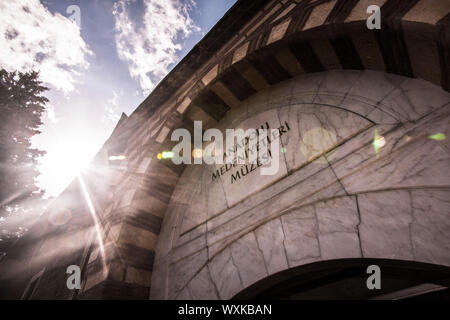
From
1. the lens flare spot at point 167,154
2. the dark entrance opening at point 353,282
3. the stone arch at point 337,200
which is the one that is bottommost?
the dark entrance opening at point 353,282

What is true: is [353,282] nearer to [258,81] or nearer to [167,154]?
[258,81]

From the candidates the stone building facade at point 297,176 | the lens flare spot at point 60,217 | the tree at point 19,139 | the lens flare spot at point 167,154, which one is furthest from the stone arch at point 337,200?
the tree at point 19,139

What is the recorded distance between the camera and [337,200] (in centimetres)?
158

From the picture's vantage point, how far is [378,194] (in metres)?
1.42

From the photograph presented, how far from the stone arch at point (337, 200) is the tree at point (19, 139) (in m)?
9.02

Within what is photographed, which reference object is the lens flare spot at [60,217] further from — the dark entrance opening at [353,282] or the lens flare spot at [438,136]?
the lens flare spot at [438,136]

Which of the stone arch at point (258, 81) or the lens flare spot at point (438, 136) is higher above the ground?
the stone arch at point (258, 81)

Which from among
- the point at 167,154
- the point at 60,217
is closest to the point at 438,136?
the point at 167,154

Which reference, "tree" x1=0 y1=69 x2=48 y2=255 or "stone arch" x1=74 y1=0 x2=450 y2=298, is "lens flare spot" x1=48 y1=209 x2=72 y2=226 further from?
"tree" x1=0 y1=69 x2=48 y2=255

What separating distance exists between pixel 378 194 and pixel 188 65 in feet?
10.3

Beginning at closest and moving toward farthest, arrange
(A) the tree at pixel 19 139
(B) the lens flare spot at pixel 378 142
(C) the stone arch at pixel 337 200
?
(C) the stone arch at pixel 337 200 < (B) the lens flare spot at pixel 378 142 < (A) the tree at pixel 19 139

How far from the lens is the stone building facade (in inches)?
51.3

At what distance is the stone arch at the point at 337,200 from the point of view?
4.14 feet
